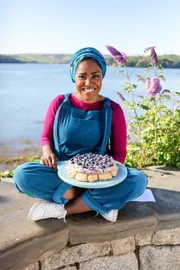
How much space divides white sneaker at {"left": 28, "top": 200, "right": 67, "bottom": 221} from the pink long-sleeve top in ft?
1.34

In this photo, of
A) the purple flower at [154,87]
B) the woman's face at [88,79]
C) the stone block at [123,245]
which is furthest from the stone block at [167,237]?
the purple flower at [154,87]

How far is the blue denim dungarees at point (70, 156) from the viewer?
205 cm

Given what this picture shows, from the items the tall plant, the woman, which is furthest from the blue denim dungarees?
the tall plant

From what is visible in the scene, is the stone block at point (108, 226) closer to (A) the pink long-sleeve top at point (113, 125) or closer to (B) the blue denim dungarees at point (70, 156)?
(B) the blue denim dungarees at point (70, 156)

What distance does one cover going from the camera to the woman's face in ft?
7.02

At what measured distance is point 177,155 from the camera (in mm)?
3125

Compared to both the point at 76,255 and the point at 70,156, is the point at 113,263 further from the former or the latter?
the point at 70,156

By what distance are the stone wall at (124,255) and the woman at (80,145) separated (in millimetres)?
200

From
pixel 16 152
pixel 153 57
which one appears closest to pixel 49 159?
pixel 153 57

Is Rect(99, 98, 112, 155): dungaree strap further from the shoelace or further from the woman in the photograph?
the shoelace

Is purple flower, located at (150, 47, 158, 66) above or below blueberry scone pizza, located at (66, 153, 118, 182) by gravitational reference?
above

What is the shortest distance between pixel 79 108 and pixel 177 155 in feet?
4.02

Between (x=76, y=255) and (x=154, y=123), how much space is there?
5.08 feet

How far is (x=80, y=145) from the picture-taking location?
2.27 m
